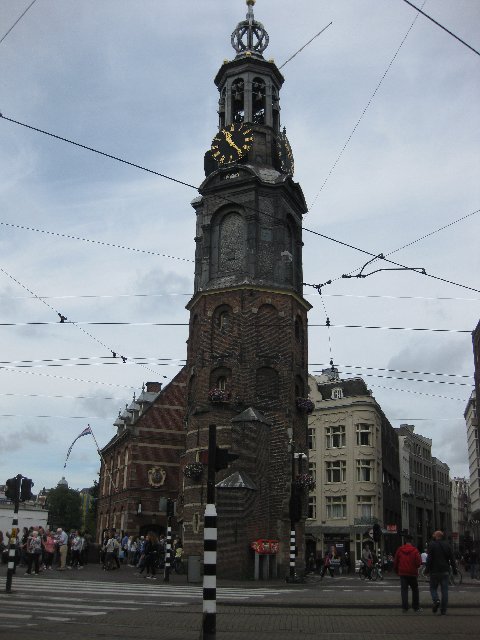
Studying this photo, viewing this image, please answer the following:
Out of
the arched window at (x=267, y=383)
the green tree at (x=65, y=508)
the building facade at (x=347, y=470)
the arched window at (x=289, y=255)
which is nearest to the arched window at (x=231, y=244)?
the arched window at (x=289, y=255)

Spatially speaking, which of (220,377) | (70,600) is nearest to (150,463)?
(220,377)

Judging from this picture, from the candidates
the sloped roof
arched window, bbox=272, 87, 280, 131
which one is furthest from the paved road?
arched window, bbox=272, 87, 280, 131

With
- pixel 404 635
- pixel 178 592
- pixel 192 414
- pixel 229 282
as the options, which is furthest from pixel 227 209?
pixel 404 635

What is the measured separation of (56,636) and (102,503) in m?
55.4

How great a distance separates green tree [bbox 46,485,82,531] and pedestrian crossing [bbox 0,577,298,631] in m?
101

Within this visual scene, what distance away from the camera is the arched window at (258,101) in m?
44.7

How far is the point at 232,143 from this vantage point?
4278 centimetres

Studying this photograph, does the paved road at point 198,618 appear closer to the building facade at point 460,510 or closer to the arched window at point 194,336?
the arched window at point 194,336

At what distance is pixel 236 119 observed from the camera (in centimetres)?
4503

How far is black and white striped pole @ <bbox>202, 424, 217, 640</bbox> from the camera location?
934 centimetres

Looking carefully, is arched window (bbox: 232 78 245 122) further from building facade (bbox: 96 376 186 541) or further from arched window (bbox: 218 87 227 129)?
building facade (bbox: 96 376 186 541)

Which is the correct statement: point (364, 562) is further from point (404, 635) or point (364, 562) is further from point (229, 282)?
point (404, 635)

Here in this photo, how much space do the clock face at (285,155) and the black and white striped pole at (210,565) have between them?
114 ft

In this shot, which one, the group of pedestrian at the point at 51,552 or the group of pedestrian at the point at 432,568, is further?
the group of pedestrian at the point at 51,552
